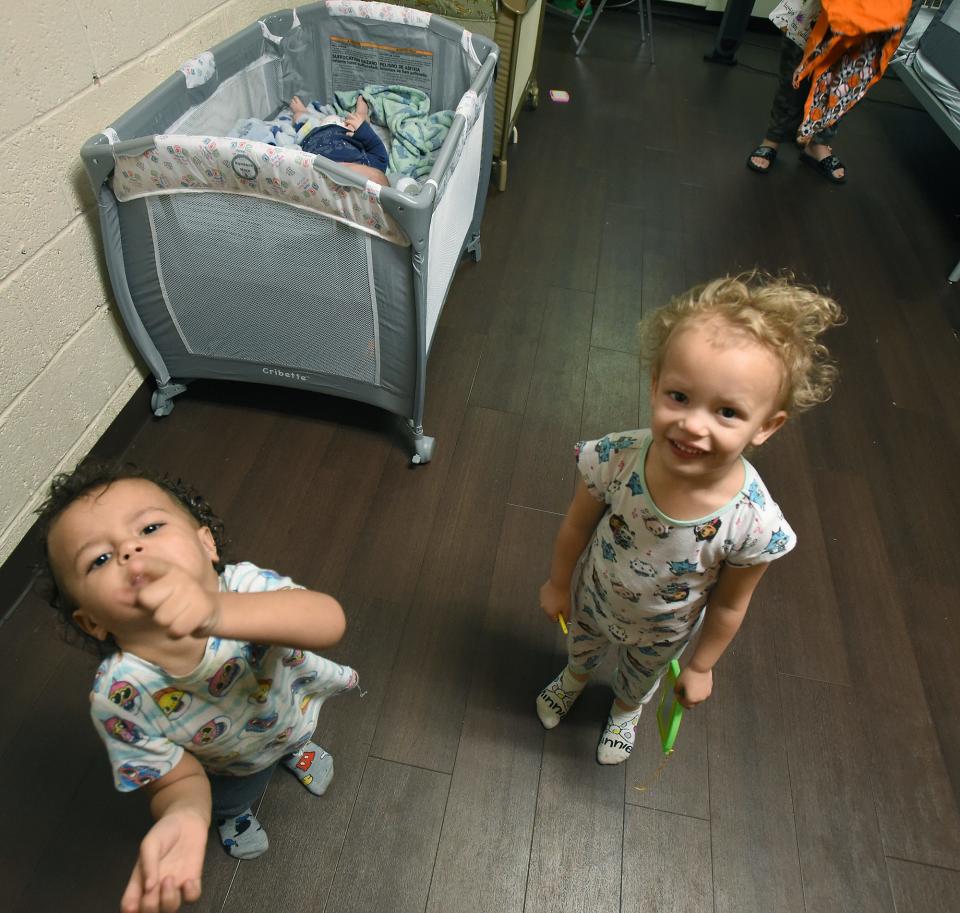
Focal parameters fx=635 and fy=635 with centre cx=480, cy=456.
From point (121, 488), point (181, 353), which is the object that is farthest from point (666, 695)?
point (181, 353)

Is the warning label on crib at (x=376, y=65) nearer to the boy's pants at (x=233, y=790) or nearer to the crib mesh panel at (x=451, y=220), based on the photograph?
the crib mesh panel at (x=451, y=220)

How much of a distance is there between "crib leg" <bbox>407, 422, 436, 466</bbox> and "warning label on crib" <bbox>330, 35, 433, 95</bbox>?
52.4 inches

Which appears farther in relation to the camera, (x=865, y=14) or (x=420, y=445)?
(x=865, y=14)

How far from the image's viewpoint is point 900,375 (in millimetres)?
2121

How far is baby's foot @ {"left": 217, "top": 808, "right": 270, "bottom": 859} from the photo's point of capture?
1.07 m

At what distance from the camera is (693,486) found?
77cm

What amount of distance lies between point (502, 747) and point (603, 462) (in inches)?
27.4

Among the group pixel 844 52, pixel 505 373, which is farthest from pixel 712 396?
pixel 844 52

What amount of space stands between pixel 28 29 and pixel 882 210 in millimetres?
3202

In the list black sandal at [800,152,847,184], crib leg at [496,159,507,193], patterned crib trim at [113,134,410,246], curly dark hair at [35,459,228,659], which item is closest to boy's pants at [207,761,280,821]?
curly dark hair at [35,459,228,659]

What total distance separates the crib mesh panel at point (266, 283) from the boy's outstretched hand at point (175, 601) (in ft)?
3.14

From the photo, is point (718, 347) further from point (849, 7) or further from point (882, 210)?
point (882, 210)

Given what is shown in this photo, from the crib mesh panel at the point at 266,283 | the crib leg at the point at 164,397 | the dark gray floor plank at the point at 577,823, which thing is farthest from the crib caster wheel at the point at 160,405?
the dark gray floor plank at the point at 577,823

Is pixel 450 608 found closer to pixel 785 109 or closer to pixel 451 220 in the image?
pixel 451 220
